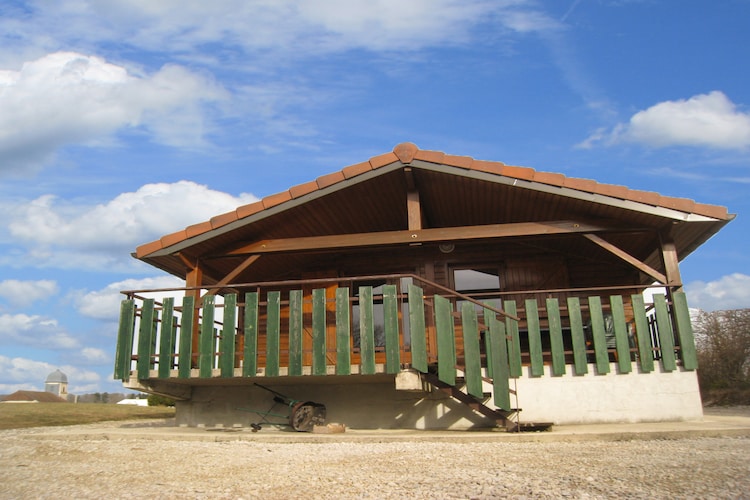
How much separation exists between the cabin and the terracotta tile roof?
3 centimetres

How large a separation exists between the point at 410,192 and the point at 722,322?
11.5m

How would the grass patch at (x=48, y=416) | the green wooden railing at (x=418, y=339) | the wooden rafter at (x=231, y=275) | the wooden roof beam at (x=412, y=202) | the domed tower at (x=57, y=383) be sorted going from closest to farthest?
the green wooden railing at (x=418, y=339) → the wooden rafter at (x=231, y=275) → the wooden roof beam at (x=412, y=202) → the grass patch at (x=48, y=416) → the domed tower at (x=57, y=383)

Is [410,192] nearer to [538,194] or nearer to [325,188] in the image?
[325,188]

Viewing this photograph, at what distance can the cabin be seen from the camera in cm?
977

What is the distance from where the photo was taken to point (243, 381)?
11.0 metres

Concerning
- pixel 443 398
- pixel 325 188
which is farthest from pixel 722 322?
pixel 325 188

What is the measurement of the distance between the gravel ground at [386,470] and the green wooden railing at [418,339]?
5.42ft

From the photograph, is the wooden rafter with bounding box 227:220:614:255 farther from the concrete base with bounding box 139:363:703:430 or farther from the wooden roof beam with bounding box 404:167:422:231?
the concrete base with bounding box 139:363:703:430

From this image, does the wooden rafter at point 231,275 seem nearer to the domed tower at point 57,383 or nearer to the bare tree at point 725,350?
the bare tree at point 725,350

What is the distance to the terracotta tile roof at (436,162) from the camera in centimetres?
1034

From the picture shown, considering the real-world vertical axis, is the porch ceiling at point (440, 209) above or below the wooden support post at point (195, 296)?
above

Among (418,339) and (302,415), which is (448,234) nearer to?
(418,339)

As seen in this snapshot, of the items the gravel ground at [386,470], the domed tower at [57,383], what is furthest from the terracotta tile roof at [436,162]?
the domed tower at [57,383]

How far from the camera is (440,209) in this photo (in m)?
13.2
